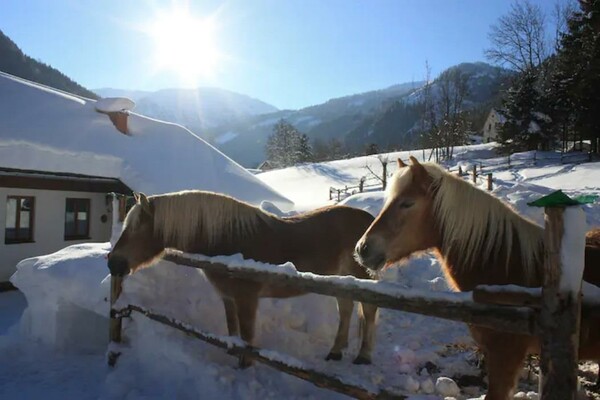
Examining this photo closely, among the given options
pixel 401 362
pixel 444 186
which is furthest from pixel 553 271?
pixel 401 362

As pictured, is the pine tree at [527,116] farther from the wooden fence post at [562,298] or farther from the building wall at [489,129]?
the wooden fence post at [562,298]

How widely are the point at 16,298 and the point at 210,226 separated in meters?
7.02

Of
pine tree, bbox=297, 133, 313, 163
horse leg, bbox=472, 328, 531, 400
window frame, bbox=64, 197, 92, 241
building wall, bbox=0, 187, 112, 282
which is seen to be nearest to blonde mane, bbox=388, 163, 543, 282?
horse leg, bbox=472, 328, 531, 400

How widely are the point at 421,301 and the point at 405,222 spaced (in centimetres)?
64

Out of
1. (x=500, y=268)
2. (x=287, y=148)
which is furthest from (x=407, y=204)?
(x=287, y=148)

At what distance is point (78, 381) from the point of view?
Answer: 405 cm

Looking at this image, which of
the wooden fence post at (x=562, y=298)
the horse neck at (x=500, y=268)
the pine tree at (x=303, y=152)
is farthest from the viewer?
the pine tree at (x=303, y=152)

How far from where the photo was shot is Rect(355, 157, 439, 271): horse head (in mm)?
2365

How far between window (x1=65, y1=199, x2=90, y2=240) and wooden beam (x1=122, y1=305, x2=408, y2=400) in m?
8.29

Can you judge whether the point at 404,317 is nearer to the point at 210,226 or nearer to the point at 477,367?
the point at 477,367

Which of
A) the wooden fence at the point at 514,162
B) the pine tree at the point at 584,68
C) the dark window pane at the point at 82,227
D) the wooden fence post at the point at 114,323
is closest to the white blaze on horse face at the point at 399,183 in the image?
the wooden fence post at the point at 114,323

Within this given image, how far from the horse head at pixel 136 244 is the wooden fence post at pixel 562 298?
333cm

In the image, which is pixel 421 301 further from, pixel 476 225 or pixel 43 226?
pixel 43 226

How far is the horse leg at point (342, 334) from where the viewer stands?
14.4 ft
